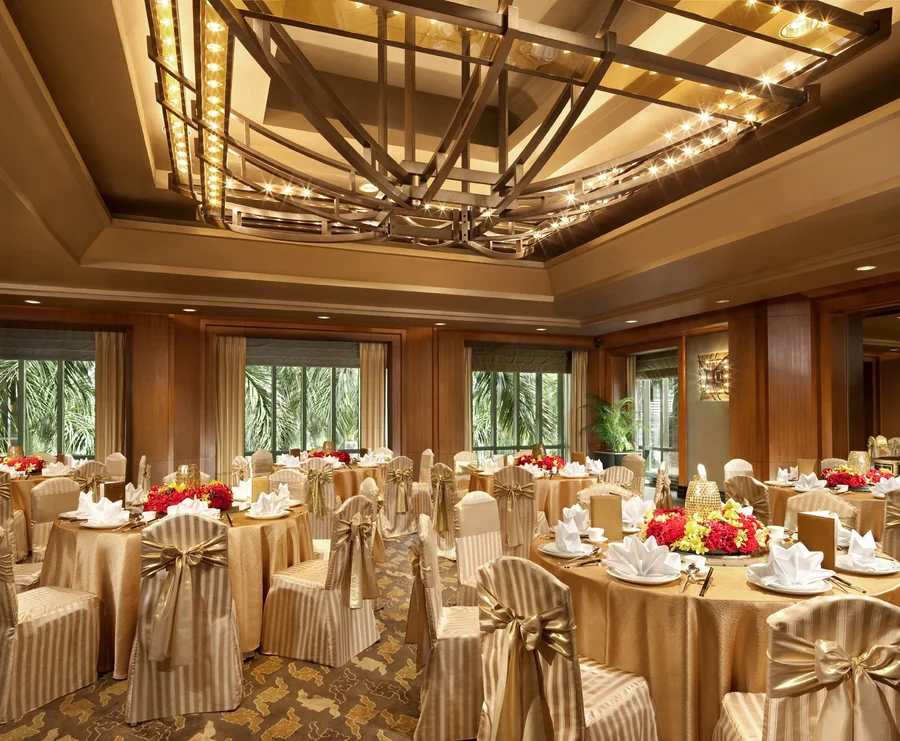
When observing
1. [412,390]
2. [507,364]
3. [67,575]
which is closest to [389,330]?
[412,390]

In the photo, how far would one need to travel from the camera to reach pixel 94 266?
6.61 m

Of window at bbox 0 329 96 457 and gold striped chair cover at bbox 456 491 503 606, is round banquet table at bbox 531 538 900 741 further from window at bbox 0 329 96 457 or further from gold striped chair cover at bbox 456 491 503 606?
window at bbox 0 329 96 457

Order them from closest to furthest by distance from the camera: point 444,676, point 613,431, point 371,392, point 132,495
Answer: point 444,676 < point 132,495 < point 371,392 < point 613,431

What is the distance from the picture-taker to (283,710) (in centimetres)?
314

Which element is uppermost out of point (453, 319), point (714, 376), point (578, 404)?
point (453, 319)

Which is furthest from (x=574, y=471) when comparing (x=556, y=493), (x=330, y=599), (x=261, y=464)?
(x=261, y=464)

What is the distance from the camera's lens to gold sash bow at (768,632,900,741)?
1.59 metres

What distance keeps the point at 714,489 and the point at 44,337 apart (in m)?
9.96

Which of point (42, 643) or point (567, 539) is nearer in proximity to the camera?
point (567, 539)

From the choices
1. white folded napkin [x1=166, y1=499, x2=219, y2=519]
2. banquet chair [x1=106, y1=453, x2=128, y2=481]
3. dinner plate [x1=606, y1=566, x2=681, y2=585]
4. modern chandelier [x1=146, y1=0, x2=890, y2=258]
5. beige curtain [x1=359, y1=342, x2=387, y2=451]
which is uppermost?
modern chandelier [x1=146, y1=0, x2=890, y2=258]

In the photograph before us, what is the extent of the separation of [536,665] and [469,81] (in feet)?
8.04

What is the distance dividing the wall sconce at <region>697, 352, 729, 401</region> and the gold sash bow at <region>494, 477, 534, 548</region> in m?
5.31

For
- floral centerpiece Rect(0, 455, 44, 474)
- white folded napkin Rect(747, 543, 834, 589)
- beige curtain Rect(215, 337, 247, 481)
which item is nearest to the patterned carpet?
white folded napkin Rect(747, 543, 834, 589)

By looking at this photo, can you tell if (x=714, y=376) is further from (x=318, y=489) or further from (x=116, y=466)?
(x=116, y=466)
